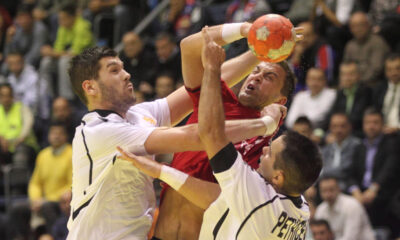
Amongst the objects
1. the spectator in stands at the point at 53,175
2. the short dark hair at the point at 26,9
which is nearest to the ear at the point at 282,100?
the spectator in stands at the point at 53,175

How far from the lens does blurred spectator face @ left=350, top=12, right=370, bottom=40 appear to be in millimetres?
10180

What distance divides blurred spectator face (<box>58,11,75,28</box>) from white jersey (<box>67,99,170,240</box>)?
30.8 feet

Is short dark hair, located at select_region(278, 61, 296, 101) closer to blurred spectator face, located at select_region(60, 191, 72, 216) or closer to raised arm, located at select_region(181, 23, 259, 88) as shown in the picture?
raised arm, located at select_region(181, 23, 259, 88)

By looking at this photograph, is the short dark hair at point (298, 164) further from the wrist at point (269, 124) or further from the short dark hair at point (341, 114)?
the short dark hair at point (341, 114)

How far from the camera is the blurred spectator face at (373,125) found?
356 inches

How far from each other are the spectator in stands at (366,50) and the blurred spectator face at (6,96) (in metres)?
5.61

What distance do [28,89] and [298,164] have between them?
9.58 metres

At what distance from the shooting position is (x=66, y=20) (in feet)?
44.3

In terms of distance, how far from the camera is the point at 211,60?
4.07 metres

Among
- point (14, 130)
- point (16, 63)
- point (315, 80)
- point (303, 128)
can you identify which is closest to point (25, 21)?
point (16, 63)

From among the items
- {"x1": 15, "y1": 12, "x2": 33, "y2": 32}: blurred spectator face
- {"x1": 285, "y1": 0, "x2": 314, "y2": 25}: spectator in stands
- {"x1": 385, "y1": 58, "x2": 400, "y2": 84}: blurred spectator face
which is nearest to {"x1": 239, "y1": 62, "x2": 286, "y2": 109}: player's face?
{"x1": 385, "y1": 58, "x2": 400, "y2": 84}: blurred spectator face

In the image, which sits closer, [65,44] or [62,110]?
[62,110]

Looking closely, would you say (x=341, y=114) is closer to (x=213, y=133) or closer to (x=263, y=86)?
(x=263, y=86)

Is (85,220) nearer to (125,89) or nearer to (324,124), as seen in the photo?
(125,89)
